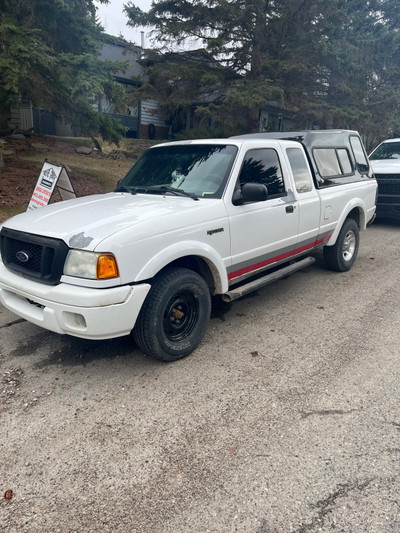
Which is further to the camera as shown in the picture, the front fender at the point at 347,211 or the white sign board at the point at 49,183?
the white sign board at the point at 49,183

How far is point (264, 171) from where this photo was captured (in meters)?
4.55

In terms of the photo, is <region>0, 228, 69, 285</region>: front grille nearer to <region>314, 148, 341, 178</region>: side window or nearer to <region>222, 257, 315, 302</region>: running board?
<region>222, 257, 315, 302</region>: running board

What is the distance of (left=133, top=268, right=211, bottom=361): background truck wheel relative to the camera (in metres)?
3.38

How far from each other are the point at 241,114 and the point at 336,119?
3.60m

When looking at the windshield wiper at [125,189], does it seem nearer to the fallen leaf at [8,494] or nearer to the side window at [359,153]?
the fallen leaf at [8,494]

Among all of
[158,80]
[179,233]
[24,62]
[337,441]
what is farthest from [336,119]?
[337,441]

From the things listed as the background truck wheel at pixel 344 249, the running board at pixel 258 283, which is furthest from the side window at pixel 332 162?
the running board at pixel 258 283

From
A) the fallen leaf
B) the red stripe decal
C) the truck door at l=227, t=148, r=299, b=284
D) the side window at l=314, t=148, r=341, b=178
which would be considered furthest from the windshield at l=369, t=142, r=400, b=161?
the fallen leaf

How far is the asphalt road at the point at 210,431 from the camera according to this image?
7.19ft

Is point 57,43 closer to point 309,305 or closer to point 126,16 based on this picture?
point 126,16

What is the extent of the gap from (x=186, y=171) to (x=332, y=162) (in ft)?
8.71

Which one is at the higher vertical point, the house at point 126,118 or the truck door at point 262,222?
the house at point 126,118

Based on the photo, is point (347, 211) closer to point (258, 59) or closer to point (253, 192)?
point (253, 192)

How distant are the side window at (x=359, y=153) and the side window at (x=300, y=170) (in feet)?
5.65
